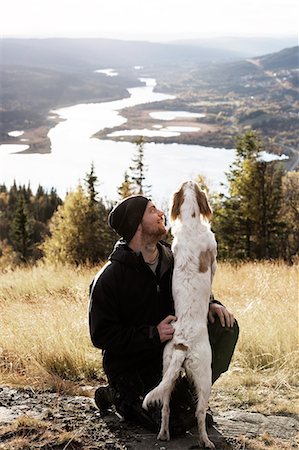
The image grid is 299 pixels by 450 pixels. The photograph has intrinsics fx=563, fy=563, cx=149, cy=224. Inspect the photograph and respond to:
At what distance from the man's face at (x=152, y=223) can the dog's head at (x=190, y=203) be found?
12 centimetres

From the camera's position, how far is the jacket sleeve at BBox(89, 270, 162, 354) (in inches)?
157

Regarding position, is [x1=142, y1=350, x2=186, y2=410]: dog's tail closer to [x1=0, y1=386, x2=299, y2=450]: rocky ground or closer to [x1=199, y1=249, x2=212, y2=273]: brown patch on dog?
[x1=0, y1=386, x2=299, y2=450]: rocky ground

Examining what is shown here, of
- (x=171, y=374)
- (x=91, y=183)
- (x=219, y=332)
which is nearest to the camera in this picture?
(x=171, y=374)

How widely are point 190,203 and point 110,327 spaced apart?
41.5 inches

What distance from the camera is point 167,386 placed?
3.66 meters

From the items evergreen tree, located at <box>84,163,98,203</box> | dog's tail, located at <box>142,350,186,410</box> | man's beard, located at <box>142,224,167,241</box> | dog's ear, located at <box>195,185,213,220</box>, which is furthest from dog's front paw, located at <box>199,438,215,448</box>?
evergreen tree, located at <box>84,163,98,203</box>

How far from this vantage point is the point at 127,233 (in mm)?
4141

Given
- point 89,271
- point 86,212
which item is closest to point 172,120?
point 86,212

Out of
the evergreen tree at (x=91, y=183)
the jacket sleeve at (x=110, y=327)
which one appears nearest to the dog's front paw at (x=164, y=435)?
the jacket sleeve at (x=110, y=327)

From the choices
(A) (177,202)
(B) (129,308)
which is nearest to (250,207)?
(A) (177,202)

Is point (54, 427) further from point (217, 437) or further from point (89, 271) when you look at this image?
point (89, 271)

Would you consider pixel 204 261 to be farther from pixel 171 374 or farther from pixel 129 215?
pixel 171 374

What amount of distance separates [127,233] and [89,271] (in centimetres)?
821

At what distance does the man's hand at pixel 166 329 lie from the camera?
379 centimetres
